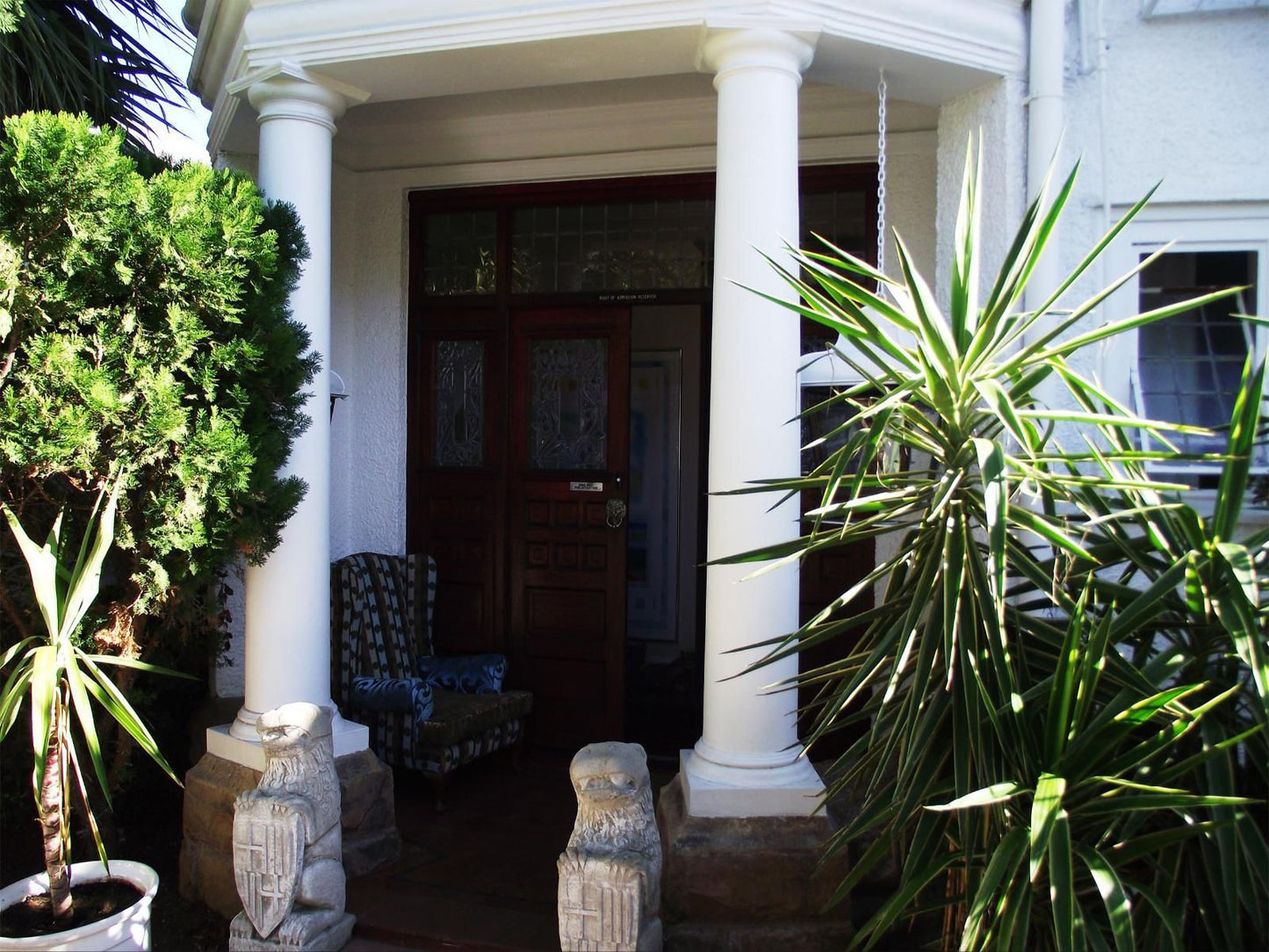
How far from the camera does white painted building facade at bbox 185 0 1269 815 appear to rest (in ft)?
11.1

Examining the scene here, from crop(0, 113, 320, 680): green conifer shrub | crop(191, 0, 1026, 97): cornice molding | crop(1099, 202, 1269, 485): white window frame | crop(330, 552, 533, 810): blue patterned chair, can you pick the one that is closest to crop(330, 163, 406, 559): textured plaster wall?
crop(330, 552, 533, 810): blue patterned chair

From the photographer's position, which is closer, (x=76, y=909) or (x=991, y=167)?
(x=76, y=909)

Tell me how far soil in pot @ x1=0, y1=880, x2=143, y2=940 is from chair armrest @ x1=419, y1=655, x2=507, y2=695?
1822 mm

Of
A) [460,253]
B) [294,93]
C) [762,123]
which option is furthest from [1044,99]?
[460,253]

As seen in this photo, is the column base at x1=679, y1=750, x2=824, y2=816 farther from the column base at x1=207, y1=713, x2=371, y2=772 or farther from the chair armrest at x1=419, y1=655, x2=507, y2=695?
the chair armrest at x1=419, y1=655, x2=507, y2=695

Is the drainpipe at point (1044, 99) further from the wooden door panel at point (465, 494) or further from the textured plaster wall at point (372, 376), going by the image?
the textured plaster wall at point (372, 376)

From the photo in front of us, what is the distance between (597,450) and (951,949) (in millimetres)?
3022

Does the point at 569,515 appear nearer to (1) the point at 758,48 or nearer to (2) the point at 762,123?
(2) the point at 762,123

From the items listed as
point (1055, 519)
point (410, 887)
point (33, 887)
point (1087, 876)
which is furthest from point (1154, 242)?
point (33, 887)

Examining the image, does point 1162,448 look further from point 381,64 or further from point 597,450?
point 381,64

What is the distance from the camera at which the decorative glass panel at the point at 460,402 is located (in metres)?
5.34

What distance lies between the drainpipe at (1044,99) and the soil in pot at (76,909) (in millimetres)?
3469

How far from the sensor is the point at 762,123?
3.36 meters

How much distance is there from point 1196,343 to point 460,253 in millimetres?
3464
